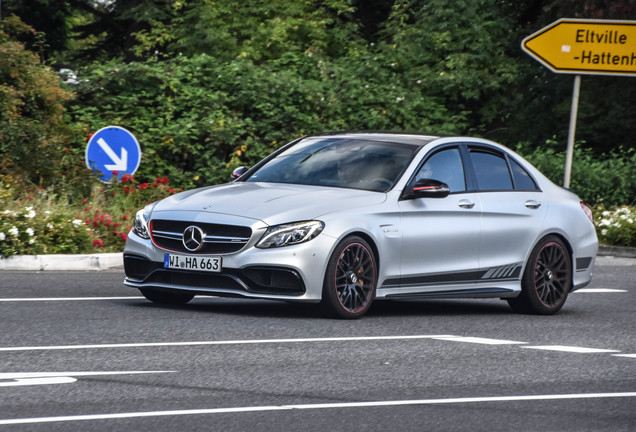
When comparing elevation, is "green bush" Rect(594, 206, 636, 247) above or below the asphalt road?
below

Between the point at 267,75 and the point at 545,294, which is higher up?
the point at 267,75

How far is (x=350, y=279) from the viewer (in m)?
10.2

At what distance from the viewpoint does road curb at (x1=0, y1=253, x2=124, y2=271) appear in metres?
14.5

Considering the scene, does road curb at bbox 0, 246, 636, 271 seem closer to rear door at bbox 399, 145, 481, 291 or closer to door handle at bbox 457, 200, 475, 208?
rear door at bbox 399, 145, 481, 291

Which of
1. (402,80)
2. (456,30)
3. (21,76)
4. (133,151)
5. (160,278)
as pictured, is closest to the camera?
(160,278)

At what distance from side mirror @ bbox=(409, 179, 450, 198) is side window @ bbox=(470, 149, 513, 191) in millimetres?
872

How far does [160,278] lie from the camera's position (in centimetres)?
1037

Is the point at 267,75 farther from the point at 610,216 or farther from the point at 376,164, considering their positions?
the point at 376,164

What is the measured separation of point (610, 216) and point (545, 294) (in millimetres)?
10710

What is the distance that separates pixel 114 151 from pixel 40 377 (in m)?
10.7

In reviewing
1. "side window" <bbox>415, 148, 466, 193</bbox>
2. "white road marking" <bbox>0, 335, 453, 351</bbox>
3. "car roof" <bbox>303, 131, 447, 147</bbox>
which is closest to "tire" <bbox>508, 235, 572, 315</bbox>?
"side window" <bbox>415, 148, 466, 193</bbox>

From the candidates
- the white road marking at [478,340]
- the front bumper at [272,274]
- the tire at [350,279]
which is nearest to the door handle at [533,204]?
the tire at [350,279]

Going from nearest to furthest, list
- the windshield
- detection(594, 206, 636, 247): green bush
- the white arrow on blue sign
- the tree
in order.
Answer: the windshield, the white arrow on blue sign, the tree, detection(594, 206, 636, 247): green bush

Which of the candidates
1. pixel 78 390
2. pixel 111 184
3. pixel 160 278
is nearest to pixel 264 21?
pixel 111 184
